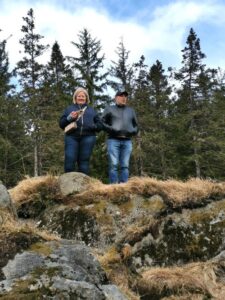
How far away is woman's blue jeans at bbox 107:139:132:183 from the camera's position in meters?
8.16

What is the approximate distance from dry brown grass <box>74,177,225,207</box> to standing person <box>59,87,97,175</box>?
0.87 metres

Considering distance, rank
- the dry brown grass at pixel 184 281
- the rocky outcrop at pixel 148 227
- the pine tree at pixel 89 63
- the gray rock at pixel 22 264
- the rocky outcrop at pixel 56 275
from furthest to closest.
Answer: the pine tree at pixel 89 63 < the rocky outcrop at pixel 148 227 < the dry brown grass at pixel 184 281 < the gray rock at pixel 22 264 < the rocky outcrop at pixel 56 275

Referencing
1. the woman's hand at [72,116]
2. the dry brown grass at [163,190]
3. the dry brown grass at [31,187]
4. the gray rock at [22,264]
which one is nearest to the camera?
the gray rock at [22,264]

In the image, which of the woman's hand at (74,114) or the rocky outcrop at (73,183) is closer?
the rocky outcrop at (73,183)

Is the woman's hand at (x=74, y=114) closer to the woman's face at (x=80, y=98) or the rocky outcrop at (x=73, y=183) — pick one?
the woman's face at (x=80, y=98)

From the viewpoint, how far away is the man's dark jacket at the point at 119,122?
8250mm

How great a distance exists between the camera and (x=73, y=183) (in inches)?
288

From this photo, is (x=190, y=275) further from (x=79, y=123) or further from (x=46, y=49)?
(x=46, y=49)

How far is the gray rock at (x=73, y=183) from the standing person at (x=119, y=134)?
2.87 ft

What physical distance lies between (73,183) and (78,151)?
2.75ft

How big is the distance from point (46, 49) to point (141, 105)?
8.09 m

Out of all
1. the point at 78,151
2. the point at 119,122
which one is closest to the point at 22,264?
the point at 78,151

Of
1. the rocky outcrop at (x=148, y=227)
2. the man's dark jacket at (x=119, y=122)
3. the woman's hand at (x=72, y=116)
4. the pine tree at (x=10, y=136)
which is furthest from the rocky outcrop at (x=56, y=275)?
the pine tree at (x=10, y=136)

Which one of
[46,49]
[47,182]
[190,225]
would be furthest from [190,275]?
[46,49]
